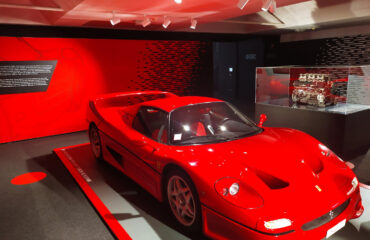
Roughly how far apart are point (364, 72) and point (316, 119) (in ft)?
3.54

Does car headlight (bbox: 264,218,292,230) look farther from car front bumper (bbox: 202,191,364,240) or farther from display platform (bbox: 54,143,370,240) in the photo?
display platform (bbox: 54,143,370,240)

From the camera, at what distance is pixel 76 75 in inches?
264

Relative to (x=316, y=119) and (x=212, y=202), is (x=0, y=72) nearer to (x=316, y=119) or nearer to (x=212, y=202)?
(x=212, y=202)

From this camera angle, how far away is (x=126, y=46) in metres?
7.33

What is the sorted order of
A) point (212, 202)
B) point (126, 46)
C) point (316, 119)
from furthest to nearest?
point (126, 46) < point (316, 119) < point (212, 202)

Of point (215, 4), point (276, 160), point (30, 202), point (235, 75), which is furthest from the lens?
point (235, 75)

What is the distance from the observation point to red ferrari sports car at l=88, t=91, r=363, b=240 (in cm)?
186

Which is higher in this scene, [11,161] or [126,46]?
[126,46]

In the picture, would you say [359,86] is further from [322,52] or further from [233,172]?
[322,52]

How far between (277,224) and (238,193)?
1.11 ft

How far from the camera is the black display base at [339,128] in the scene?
436cm

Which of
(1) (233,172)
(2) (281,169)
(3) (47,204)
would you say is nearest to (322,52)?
(2) (281,169)

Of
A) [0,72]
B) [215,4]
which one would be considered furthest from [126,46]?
[215,4]

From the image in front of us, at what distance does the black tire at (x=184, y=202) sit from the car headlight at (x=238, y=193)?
256 millimetres
